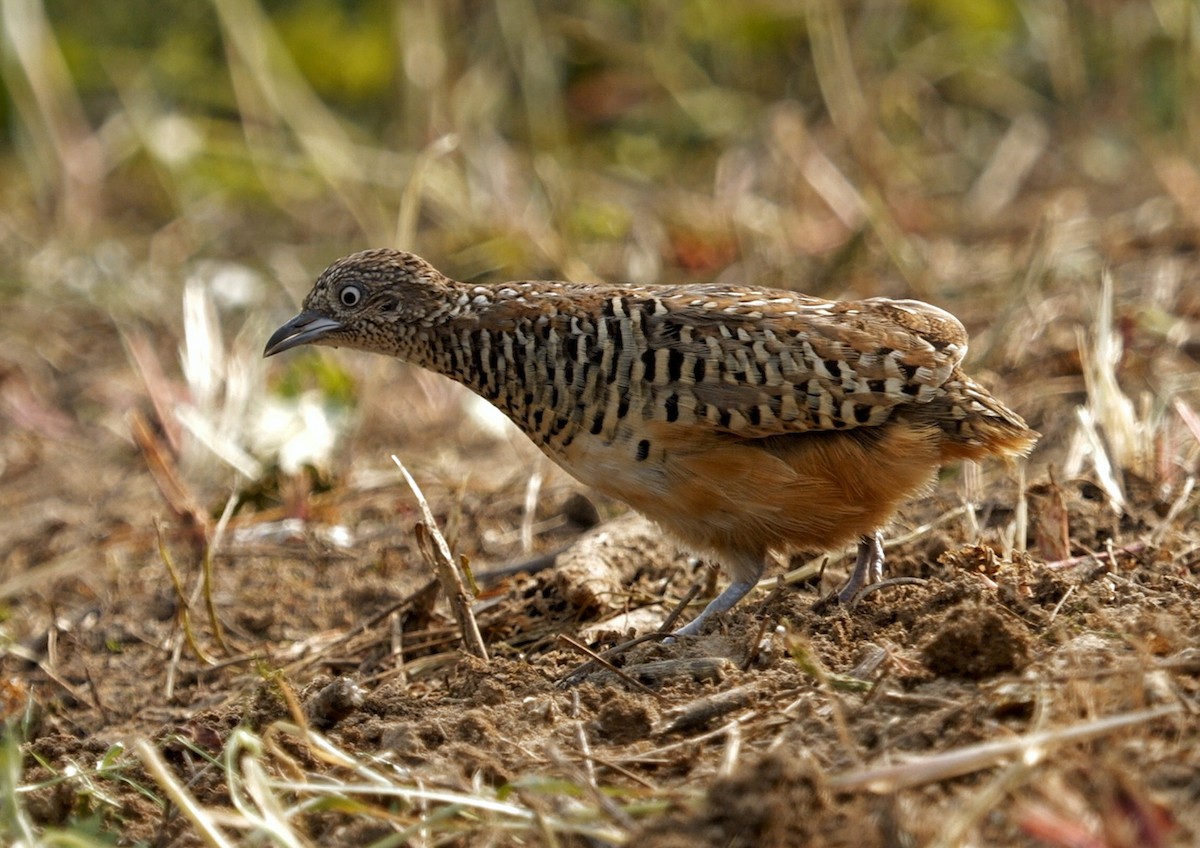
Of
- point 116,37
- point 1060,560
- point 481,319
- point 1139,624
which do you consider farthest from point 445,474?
point 116,37

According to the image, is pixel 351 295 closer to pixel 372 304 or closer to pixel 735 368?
pixel 372 304

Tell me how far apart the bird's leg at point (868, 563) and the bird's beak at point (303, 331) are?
73.3 inches

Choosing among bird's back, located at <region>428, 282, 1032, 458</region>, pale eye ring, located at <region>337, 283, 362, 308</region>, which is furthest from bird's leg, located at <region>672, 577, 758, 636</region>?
pale eye ring, located at <region>337, 283, 362, 308</region>

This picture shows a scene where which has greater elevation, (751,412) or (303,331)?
(303,331)

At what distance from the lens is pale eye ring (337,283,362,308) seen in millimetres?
5121

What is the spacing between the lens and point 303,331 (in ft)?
17.0

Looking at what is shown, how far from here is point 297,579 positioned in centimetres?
605

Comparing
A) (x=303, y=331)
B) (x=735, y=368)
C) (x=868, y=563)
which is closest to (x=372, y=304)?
(x=303, y=331)

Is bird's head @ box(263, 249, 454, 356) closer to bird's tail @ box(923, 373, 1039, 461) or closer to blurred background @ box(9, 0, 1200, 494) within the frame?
bird's tail @ box(923, 373, 1039, 461)

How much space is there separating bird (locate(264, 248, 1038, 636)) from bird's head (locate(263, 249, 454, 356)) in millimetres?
375

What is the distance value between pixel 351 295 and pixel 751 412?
1447 millimetres

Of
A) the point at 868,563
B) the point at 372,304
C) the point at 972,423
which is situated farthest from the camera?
the point at 372,304

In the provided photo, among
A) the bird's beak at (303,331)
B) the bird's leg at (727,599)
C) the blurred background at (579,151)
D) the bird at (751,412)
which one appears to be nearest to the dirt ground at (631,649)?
the bird's leg at (727,599)

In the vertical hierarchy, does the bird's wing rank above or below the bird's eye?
below
